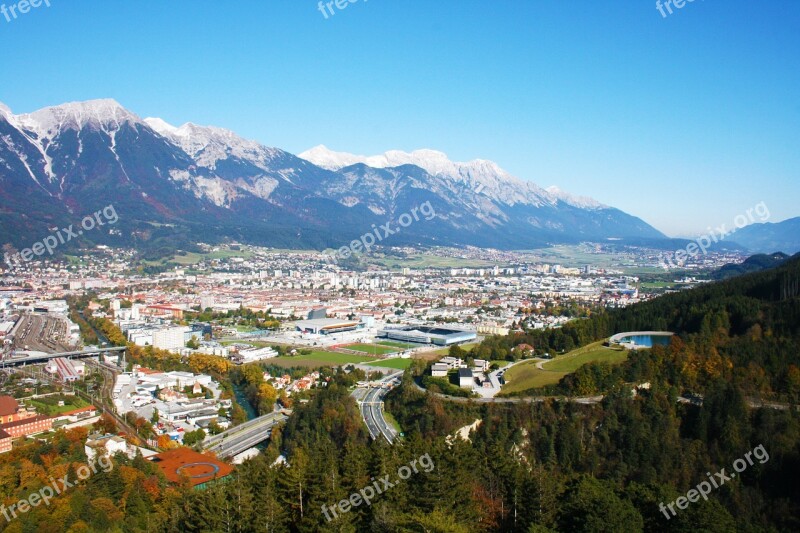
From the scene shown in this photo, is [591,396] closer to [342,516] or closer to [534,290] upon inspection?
[342,516]

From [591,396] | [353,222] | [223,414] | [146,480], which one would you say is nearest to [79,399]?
[223,414]

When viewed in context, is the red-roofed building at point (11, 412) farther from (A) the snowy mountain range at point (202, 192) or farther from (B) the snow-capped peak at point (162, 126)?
(B) the snow-capped peak at point (162, 126)

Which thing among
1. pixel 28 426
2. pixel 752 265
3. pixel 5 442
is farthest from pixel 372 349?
pixel 752 265

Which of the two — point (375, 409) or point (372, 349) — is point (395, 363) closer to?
point (372, 349)

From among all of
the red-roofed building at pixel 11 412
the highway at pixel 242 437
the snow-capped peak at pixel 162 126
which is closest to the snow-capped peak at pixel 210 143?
the snow-capped peak at pixel 162 126

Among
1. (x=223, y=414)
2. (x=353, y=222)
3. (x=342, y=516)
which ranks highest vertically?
(x=353, y=222)

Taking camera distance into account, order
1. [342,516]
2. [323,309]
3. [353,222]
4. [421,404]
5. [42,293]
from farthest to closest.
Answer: [353,222] → [42,293] → [323,309] → [421,404] → [342,516]
